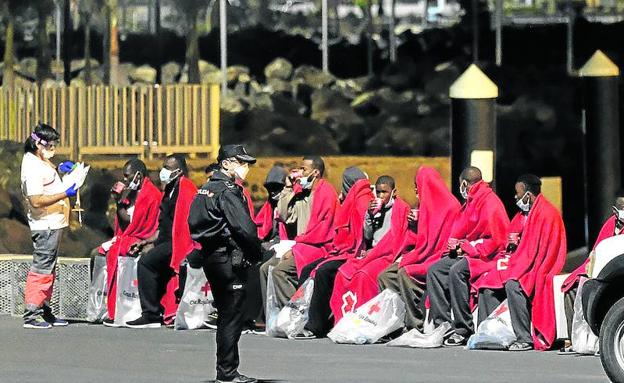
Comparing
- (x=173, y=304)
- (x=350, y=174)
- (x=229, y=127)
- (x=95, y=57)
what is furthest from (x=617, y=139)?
(x=95, y=57)

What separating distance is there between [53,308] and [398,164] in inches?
248

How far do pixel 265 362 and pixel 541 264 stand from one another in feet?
7.94

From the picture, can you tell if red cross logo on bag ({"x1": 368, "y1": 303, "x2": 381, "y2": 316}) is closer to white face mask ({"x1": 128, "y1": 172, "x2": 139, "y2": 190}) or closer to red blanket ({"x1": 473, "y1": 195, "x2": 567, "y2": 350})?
red blanket ({"x1": 473, "y1": 195, "x2": 567, "y2": 350})

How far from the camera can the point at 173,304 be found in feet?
67.7

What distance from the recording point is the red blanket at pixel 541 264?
17.9 metres

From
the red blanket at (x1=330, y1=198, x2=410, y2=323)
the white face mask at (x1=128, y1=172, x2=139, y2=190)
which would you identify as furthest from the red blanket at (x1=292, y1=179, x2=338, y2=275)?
the white face mask at (x1=128, y1=172, x2=139, y2=190)

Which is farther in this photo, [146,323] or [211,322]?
[146,323]

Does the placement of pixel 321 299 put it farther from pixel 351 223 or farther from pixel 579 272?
pixel 579 272

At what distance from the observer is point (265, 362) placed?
17.4 m

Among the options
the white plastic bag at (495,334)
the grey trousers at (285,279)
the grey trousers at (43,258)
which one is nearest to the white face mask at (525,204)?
the white plastic bag at (495,334)

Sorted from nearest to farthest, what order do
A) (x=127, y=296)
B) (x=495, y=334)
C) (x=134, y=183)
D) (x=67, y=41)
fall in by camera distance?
(x=495, y=334)
(x=127, y=296)
(x=134, y=183)
(x=67, y=41)

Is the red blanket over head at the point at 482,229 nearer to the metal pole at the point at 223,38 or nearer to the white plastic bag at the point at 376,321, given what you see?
the white plastic bag at the point at 376,321

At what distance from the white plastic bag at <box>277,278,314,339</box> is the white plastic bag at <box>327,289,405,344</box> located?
58cm

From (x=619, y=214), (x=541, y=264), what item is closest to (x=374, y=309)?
(x=541, y=264)
